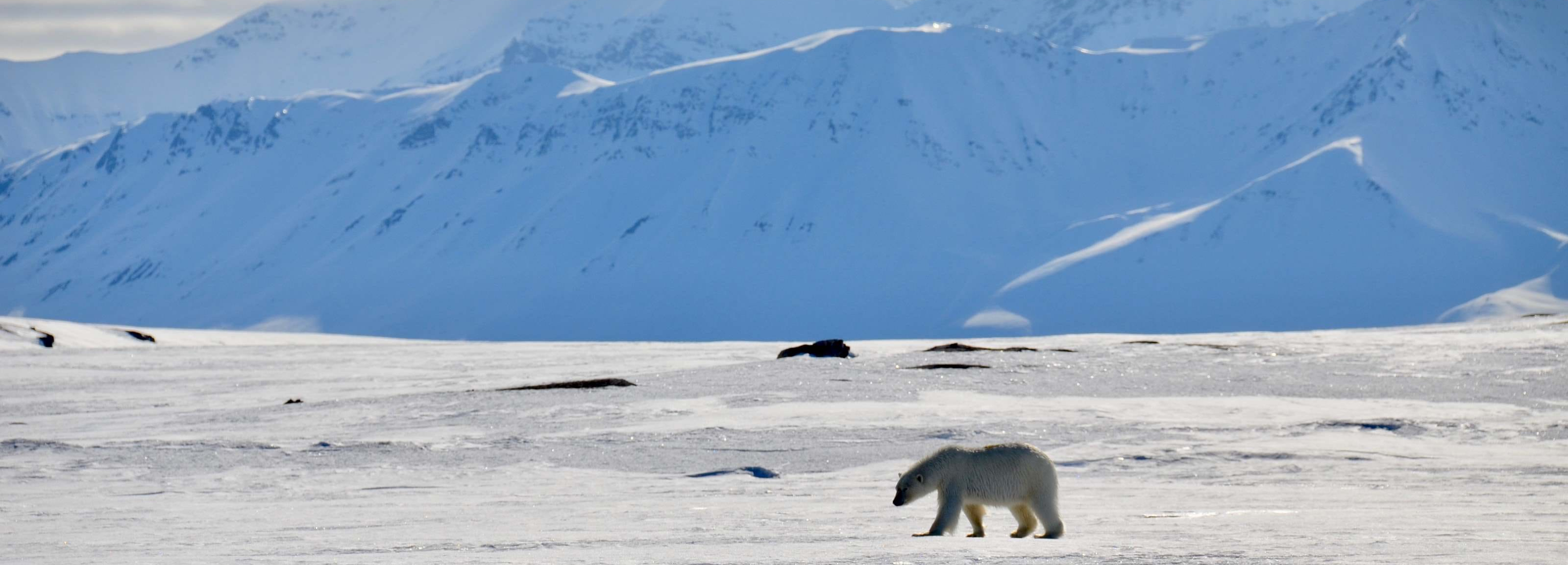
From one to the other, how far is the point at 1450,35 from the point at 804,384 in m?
192

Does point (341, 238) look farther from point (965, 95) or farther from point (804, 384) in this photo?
point (804, 384)

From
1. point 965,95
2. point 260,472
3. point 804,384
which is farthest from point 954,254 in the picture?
point 260,472

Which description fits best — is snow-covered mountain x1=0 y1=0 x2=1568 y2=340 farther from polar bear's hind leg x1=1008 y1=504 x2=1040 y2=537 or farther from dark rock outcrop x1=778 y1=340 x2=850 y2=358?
polar bear's hind leg x1=1008 y1=504 x2=1040 y2=537

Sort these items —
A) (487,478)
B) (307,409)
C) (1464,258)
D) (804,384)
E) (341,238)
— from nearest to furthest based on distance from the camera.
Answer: (487,478)
(307,409)
(804,384)
(1464,258)
(341,238)

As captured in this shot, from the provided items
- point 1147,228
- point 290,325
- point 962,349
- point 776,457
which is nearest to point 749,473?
point 776,457

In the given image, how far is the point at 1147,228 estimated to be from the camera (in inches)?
6250

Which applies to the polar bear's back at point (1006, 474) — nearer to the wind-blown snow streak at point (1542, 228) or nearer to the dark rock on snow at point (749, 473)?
the dark rock on snow at point (749, 473)

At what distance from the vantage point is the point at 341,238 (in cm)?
19188

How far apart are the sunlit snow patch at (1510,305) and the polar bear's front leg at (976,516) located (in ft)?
413

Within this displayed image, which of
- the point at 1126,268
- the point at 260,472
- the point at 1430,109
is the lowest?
the point at 260,472

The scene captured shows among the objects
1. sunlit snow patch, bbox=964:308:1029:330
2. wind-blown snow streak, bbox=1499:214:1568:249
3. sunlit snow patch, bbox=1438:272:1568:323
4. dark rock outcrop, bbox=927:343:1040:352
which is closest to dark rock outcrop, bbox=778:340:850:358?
dark rock outcrop, bbox=927:343:1040:352

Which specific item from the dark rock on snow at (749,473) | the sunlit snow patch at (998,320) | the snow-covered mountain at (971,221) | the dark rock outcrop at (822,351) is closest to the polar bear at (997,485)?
the dark rock on snow at (749,473)

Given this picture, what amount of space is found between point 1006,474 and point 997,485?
0.11 m

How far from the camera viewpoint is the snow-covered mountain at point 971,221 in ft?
479
